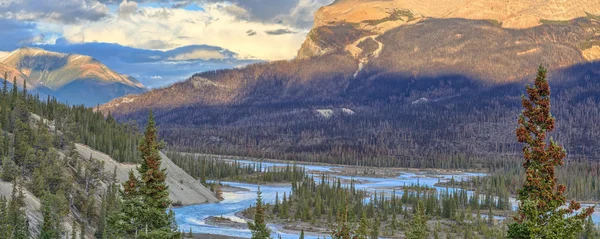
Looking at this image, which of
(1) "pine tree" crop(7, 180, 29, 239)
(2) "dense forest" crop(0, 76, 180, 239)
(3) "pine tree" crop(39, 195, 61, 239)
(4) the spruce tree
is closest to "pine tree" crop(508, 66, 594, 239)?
(4) the spruce tree

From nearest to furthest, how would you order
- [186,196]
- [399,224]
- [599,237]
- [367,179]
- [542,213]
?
1. [542,213]
2. [599,237]
3. [399,224]
4. [186,196]
5. [367,179]

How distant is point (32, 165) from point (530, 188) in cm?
6358

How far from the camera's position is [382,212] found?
372 ft

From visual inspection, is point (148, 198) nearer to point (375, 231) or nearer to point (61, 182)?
point (61, 182)

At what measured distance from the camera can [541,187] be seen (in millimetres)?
25781

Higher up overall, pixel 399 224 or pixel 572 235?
pixel 572 235

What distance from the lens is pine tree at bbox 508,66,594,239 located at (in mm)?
25516

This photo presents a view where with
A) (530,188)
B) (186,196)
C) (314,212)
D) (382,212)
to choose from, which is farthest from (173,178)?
(530,188)

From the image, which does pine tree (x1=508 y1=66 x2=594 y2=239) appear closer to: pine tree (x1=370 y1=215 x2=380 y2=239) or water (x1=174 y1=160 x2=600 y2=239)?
pine tree (x1=370 y1=215 x2=380 y2=239)

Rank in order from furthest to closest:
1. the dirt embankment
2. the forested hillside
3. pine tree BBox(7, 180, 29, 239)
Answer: the dirt embankment
the forested hillside
pine tree BBox(7, 180, 29, 239)

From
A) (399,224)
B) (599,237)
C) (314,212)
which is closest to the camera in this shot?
(599,237)

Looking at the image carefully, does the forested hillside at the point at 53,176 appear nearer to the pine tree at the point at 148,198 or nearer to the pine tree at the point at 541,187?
the pine tree at the point at 148,198

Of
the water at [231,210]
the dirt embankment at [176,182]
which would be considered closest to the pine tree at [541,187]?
the water at [231,210]

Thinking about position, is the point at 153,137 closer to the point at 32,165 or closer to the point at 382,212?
the point at 32,165
